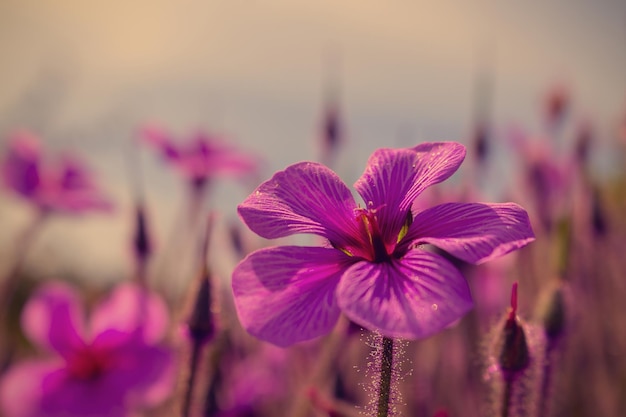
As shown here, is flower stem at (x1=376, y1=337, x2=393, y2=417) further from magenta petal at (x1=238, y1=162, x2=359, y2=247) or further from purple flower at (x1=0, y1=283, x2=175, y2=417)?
purple flower at (x1=0, y1=283, x2=175, y2=417)

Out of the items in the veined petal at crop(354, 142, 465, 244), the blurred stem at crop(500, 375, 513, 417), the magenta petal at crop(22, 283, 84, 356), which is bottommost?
the magenta petal at crop(22, 283, 84, 356)

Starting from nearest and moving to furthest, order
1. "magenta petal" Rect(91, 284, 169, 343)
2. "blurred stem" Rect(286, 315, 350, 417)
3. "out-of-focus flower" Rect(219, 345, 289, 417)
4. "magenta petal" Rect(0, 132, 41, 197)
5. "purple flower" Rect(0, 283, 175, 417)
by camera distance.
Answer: "blurred stem" Rect(286, 315, 350, 417)
"out-of-focus flower" Rect(219, 345, 289, 417)
"purple flower" Rect(0, 283, 175, 417)
"magenta petal" Rect(91, 284, 169, 343)
"magenta petal" Rect(0, 132, 41, 197)

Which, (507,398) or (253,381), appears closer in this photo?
(507,398)

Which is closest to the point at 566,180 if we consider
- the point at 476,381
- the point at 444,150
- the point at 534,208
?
the point at 534,208

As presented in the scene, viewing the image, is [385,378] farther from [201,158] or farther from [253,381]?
[201,158]

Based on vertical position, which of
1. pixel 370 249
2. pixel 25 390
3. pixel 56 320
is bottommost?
pixel 25 390

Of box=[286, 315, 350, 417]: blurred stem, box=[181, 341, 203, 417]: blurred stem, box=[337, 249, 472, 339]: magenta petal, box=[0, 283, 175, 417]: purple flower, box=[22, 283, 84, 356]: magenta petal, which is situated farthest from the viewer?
box=[22, 283, 84, 356]: magenta petal

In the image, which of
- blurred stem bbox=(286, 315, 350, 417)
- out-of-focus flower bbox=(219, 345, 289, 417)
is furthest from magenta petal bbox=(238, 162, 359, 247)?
out-of-focus flower bbox=(219, 345, 289, 417)

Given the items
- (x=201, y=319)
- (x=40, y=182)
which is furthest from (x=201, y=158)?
(x=201, y=319)
